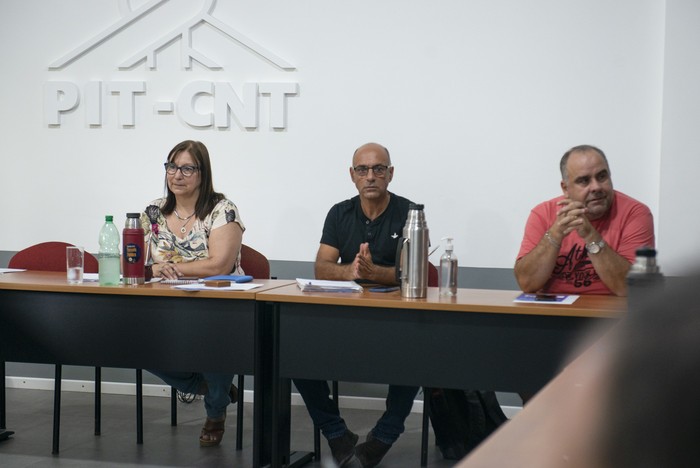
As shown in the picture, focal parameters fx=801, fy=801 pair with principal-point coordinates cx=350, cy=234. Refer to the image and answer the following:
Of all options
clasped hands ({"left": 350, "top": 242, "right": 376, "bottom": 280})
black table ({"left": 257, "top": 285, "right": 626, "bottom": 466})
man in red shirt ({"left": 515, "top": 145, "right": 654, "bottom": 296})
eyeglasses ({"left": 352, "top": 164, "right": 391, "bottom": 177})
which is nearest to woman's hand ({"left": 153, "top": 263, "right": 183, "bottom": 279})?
black table ({"left": 257, "top": 285, "right": 626, "bottom": 466})

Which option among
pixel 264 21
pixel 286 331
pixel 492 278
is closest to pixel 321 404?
pixel 286 331

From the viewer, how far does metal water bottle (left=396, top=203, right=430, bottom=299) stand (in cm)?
266

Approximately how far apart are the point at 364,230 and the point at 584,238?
42.8 inches

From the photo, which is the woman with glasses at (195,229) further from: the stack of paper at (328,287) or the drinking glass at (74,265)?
the stack of paper at (328,287)

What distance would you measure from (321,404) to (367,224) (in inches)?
33.6

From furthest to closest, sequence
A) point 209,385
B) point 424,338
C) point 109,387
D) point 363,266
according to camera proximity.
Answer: point 109,387, point 209,385, point 363,266, point 424,338

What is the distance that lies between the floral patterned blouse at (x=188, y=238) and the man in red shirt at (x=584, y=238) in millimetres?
1259

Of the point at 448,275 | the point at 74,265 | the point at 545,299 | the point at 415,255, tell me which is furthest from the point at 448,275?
the point at 74,265

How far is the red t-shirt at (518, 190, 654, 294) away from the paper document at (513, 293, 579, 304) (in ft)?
Result: 0.83

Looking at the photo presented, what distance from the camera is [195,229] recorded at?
3.48 metres

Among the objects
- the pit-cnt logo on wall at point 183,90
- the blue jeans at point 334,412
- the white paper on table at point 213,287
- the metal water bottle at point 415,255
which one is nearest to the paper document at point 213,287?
the white paper on table at point 213,287

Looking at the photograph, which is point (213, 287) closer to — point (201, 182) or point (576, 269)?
point (201, 182)

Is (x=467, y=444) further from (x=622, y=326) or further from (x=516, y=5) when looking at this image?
(x=622, y=326)

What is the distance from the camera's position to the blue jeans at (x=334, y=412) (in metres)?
3.18
